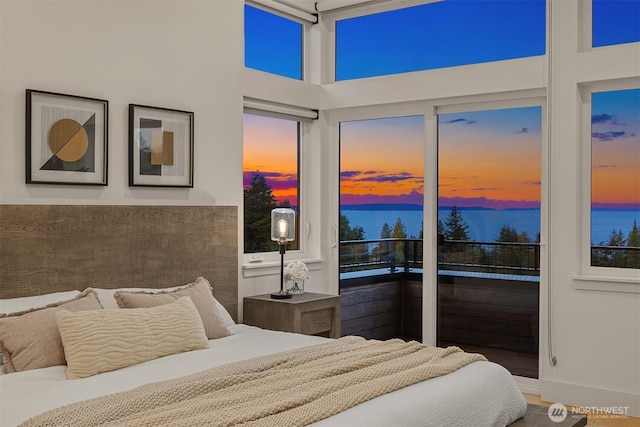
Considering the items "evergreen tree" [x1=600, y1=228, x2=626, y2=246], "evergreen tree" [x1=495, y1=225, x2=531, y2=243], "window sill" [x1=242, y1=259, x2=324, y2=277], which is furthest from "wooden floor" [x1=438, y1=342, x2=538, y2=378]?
"window sill" [x1=242, y1=259, x2=324, y2=277]

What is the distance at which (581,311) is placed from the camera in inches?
167

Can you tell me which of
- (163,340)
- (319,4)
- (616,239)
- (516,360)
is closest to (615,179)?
(616,239)

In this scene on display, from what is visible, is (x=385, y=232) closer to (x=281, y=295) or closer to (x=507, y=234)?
(x=507, y=234)

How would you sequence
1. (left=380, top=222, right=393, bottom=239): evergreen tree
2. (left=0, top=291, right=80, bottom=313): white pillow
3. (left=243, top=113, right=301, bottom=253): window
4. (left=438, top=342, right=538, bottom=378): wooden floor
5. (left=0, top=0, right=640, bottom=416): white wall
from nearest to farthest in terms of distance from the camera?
1. (left=0, top=291, right=80, bottom=313): white pillow
2. (left=0, top=0, right=640, bottom=416): white wall
3. (left=438, top=342, right=538, bottom=378): wooden floor
4. (left=243, top=113, right=301, bottom=253): window
5. (left=380, top=222, right=393, bottom=239): evergreen tree

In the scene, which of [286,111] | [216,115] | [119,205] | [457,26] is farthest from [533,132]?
[119,205]

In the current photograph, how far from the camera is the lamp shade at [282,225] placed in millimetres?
4676

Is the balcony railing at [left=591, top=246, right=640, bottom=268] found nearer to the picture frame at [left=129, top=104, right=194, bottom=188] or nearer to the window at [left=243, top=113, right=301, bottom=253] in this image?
the window at [left=243, top=113, right=301, bottom=253]

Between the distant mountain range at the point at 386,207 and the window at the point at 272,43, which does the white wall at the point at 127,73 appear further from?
the distant mountain range at the point at 386,207

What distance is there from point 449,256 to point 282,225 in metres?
1.24

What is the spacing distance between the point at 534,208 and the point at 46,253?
3.05 metres

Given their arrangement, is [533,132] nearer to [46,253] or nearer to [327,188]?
[327,188]

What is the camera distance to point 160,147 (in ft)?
13.3

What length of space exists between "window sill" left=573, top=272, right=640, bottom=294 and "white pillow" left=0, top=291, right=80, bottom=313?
9.76ft

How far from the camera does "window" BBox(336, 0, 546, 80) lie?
4.62 metres
